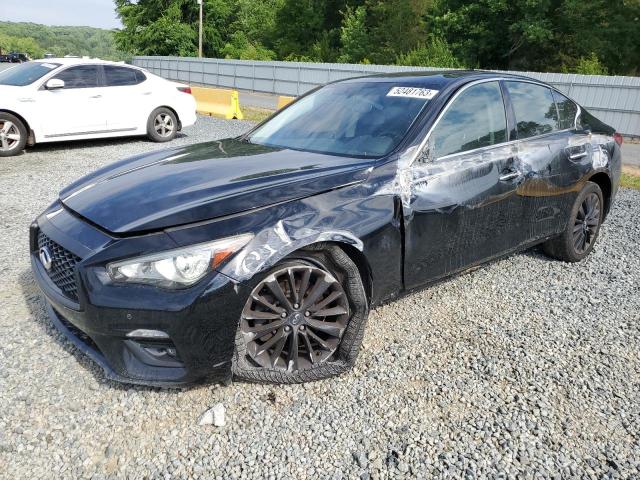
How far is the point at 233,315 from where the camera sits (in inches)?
95.7

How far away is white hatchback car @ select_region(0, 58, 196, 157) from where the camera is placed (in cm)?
Answer: 868

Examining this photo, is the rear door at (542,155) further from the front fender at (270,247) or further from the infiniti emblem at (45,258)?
Answer: the infiniti emblem at (45,258)

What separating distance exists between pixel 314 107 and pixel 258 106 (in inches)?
694

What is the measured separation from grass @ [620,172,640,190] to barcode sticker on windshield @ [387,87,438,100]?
6.32m

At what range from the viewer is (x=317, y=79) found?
23.3 meters

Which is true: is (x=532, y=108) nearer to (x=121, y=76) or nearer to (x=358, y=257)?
(x=358, y=257)

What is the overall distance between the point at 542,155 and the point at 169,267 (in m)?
2.88

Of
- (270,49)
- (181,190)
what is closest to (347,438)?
(181,190)

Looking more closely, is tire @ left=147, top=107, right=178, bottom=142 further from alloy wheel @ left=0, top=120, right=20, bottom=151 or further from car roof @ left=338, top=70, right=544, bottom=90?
car roof @ left=338, top=70, right=544, bottom=90

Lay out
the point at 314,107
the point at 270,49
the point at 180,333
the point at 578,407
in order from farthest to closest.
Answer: the point at 270,49
the point at 314,107
the point at 578,407
the point at 180,333

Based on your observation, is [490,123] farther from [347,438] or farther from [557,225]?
[347,438]

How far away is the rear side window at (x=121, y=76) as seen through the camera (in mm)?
9704

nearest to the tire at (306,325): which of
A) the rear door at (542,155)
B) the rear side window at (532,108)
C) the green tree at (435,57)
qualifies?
the rear door at (542,155)

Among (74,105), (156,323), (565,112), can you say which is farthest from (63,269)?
(74,105)
